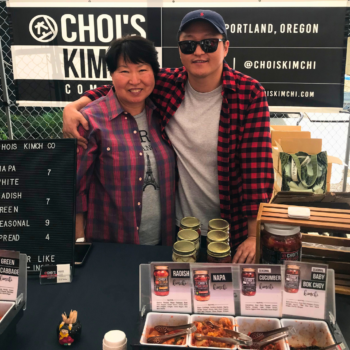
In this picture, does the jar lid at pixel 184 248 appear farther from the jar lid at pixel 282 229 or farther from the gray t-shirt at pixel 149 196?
the gray t-shirt at pixel 149 196

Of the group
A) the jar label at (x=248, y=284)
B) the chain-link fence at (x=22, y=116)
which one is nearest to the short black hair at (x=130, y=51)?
the jar label at (x=248, y=284)

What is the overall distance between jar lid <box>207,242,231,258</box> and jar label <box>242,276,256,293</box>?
13 centimetres

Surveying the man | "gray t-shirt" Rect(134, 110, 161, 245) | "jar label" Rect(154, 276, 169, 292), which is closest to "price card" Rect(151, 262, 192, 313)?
"jar label" Rect(154, 276, 169, 292)

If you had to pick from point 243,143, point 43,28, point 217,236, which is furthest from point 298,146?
point 43,28

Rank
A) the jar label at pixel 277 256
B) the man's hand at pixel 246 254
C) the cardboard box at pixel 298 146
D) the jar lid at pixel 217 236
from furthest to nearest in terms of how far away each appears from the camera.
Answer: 1. the cardboard box at pixel 298 146
2. the man's hand at pixel 246 254
3. the jar lid at pixel 217 236
4. the jar label at pixel 277 256

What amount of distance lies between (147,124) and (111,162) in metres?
0.29

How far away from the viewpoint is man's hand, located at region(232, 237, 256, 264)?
1.35 m

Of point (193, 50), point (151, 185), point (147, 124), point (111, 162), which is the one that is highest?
point (193, 50)

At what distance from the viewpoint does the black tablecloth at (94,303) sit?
3.16 feet

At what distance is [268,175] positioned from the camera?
5.25 ft

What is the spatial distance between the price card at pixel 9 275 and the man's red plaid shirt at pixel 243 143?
0.97 m

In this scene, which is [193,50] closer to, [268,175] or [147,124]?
[147,124]

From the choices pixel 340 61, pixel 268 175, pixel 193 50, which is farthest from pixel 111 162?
pixel 340 61

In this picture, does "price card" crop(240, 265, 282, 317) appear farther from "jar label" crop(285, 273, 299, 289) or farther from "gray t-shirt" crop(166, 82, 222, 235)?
"gray t-shirt" crop(166, 82, 222, 235)
